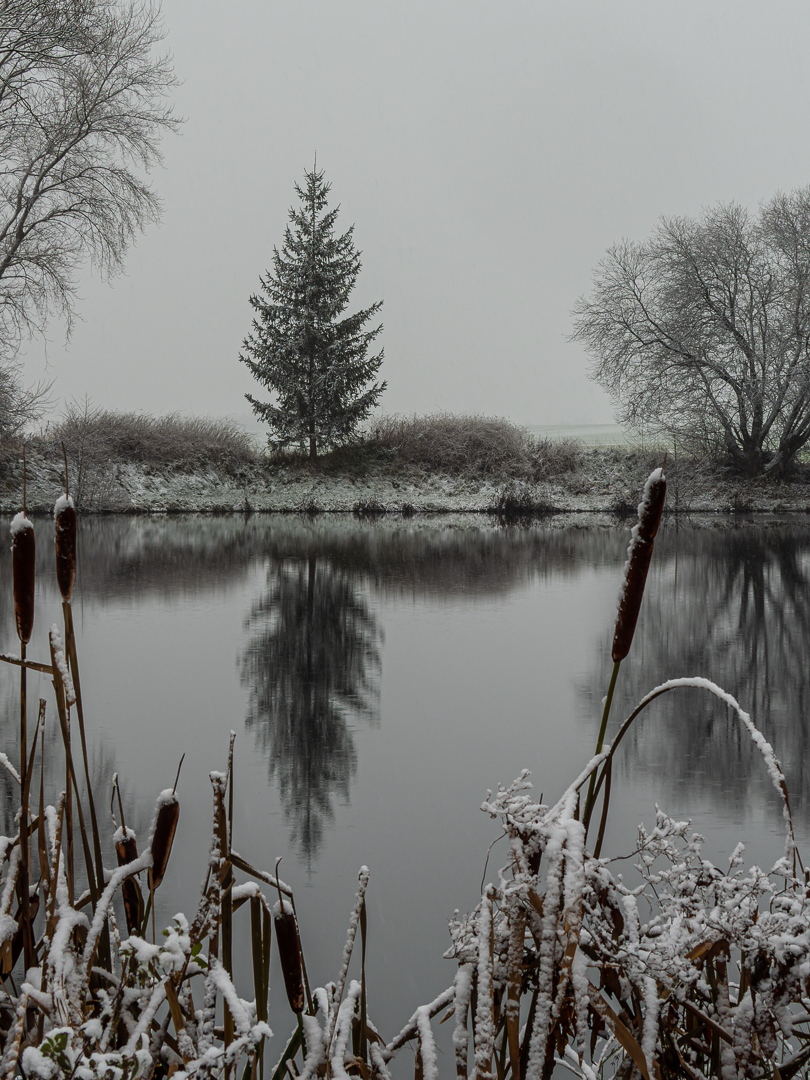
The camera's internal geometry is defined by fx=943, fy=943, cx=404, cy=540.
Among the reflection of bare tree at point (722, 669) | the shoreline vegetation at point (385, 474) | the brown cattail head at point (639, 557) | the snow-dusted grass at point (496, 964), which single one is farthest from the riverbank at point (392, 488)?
the brown cattail head at point (639, 557)

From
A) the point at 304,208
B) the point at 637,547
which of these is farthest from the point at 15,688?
the point at 304,208

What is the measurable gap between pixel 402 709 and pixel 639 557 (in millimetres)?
5764

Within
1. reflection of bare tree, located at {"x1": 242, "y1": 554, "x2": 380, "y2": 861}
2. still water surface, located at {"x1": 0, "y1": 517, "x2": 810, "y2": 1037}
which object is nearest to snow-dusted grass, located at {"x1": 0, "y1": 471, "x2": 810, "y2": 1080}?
still water surface, located at {"x1": 0, "y1": 517, "x2": 810, "y2": 1037}

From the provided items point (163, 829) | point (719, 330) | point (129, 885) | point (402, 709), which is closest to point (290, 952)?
point (163, 829)

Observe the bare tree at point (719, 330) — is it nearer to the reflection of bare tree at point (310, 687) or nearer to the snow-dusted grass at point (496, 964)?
the reflection of bare tree at point (310, 687)

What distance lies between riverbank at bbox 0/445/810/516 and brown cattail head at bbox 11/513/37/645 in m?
27.2

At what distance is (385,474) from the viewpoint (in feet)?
107

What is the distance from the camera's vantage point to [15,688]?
273 inches

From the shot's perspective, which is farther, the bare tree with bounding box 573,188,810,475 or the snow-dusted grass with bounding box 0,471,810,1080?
the bare tree with bounding box 573,188,810,475

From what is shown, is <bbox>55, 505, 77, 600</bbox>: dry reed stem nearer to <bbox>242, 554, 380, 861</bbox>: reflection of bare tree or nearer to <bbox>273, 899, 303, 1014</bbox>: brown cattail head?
<bbox>273, 899, 303, 1014</bbox>: brown cattail head

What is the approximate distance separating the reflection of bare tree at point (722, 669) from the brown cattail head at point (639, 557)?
393cm

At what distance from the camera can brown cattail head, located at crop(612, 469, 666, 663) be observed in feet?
3.37

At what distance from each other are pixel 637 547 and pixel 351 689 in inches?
250

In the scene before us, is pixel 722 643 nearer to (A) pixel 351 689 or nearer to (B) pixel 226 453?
(A) pixel 351 689
